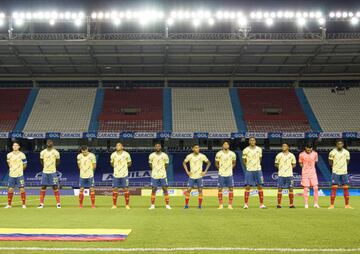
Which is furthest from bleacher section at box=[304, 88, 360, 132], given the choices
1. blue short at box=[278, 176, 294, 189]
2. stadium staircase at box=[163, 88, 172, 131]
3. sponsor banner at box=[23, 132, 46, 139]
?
blue short at box=[278, 176, 294, 189]

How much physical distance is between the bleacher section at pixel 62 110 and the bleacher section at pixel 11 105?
1.37 metres

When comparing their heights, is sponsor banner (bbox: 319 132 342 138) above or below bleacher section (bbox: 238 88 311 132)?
below

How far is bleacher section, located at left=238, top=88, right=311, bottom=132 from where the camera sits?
41844 mm

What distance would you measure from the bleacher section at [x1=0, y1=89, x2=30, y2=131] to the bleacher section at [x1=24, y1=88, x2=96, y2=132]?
1.37 metres

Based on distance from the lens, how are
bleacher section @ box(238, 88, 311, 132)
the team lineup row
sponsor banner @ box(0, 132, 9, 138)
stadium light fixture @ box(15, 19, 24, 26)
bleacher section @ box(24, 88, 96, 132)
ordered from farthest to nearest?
1. bleacher section @ box(238, 88, 311, 132)
2. bleacher section @ box(24, 88, 96, 132)
3. sponsor banner @ box(0, 132, 9, 138)
4. stadium light fixture @ box(15, 19, 24, 26)
5. the team lineup row

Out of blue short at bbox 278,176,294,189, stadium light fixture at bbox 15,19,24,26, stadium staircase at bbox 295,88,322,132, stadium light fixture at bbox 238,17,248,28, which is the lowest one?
blue short at bbox 278,176,294,189

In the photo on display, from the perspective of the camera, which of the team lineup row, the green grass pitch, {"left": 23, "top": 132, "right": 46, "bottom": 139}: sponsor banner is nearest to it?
the green grass pitch

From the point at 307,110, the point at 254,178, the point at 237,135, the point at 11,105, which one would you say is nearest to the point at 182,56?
the point at 237,135

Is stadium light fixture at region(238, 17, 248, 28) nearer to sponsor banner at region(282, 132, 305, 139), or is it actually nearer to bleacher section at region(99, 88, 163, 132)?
sponsor banner at region(282, 132, 305, 139)

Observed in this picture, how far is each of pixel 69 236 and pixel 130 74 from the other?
37192mm

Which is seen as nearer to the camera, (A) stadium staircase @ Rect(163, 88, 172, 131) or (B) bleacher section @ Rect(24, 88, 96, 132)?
(B) bleacher section @ Rect(24, 88, 96, 132)

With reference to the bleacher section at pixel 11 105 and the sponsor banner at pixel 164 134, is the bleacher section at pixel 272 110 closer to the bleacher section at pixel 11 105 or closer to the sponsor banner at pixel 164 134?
the sponsor banner at pixel 164 134

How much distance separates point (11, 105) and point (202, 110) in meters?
19.3

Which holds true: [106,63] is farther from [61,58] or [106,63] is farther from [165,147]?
[165,147]
